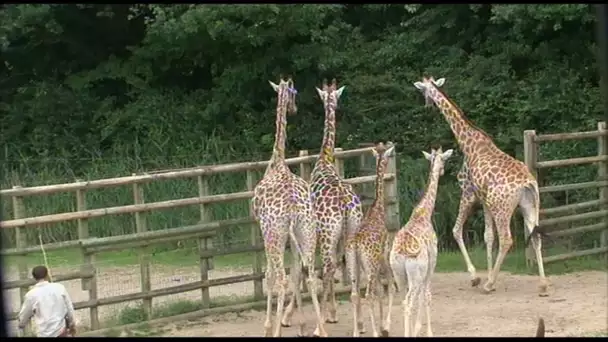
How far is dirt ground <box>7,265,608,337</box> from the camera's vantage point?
6.32m

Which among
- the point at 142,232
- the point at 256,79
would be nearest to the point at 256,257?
the point at 142,232

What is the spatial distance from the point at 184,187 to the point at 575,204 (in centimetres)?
417

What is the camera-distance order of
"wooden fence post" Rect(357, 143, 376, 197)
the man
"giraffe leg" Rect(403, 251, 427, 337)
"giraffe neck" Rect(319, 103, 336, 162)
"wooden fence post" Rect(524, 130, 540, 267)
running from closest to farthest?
the man → "giraffe leg" Rect(403, 251, 427, 337) → "giraffe neck" Rect(319, 103, 336, 162) → "wooden fence post" Rect(357, 143, 376, 197) → "wooden fence post" Rect(524, 130, 540, 267)

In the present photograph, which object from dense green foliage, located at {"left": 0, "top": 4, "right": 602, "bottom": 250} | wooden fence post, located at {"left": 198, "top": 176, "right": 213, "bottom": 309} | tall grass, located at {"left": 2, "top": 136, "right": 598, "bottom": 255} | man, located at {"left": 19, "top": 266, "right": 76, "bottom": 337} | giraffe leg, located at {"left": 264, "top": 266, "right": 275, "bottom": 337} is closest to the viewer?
man, located at {"left": 19, "top": 266, "right": 76, "bottom": 337}

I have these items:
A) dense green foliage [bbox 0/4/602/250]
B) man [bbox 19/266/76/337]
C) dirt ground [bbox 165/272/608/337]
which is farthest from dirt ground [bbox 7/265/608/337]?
dense green foliage [bbox 0/4/602/250]

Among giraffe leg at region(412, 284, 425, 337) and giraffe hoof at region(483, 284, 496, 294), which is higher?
giraffe leg at region(412, 284, 425, 337)

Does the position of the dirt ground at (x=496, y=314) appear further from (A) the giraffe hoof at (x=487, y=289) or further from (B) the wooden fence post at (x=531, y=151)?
(B) the wooden fence post at (x=531, y=151)

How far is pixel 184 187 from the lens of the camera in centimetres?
1058

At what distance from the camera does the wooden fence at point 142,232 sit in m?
6.20

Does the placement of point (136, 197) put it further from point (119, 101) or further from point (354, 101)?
point (119, 101)

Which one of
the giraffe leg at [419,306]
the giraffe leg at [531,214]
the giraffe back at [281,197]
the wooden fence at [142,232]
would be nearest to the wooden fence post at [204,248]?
the wooden fence at [142,232]

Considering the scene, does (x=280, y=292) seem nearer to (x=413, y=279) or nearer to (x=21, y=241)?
(x=413, y=279)

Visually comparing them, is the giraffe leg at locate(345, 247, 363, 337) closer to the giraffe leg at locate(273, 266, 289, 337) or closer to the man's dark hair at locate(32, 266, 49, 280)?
the giraffe leg at locate(273, 266, 289, 337)

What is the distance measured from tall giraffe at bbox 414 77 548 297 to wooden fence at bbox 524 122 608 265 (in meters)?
0.59
